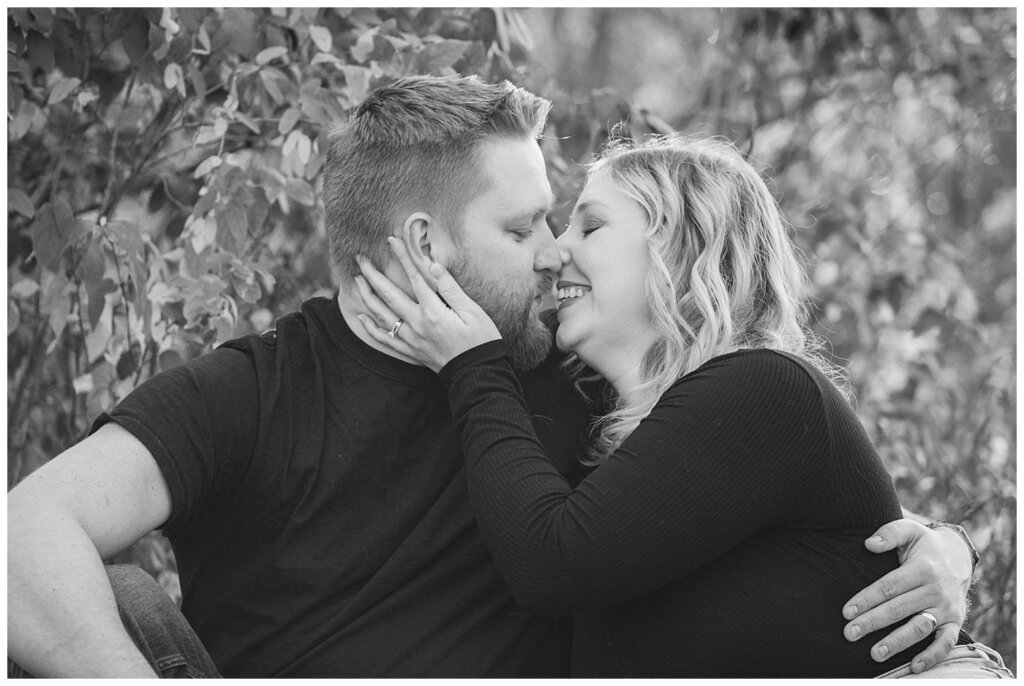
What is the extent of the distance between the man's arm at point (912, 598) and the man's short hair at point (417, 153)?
3.37 ft

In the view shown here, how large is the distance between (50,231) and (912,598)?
2.03m

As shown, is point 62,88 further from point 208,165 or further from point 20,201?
point 208,165

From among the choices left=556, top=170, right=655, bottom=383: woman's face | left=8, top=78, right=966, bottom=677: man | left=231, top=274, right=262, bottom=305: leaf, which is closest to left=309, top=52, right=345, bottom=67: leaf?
left=8, top=78, right=966, bottom=677: man

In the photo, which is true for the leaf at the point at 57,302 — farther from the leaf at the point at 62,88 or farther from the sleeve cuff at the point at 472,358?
the sleeve cuff at the point at 472,358

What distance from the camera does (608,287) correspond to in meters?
2.28

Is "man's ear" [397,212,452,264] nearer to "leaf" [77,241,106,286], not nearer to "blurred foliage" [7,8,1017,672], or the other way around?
"blurred foliage" [7,8,1017,672]

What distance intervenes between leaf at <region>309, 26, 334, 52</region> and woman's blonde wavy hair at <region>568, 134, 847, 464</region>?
32.5 inches

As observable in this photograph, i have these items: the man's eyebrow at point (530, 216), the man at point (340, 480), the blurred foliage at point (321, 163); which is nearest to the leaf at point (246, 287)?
the blurred foliage at point (321, 163)

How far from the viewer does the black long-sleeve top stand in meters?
1.79

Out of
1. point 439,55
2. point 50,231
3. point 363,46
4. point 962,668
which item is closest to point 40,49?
point 50,231

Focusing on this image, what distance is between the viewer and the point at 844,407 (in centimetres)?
192

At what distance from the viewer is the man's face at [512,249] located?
2266 mm

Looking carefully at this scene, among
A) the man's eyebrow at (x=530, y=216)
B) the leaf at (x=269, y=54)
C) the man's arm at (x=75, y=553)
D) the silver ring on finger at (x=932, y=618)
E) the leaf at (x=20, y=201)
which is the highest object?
the leaf at (x=269, y=54)

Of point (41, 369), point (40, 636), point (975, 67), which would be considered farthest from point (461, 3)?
point (975, 67)
